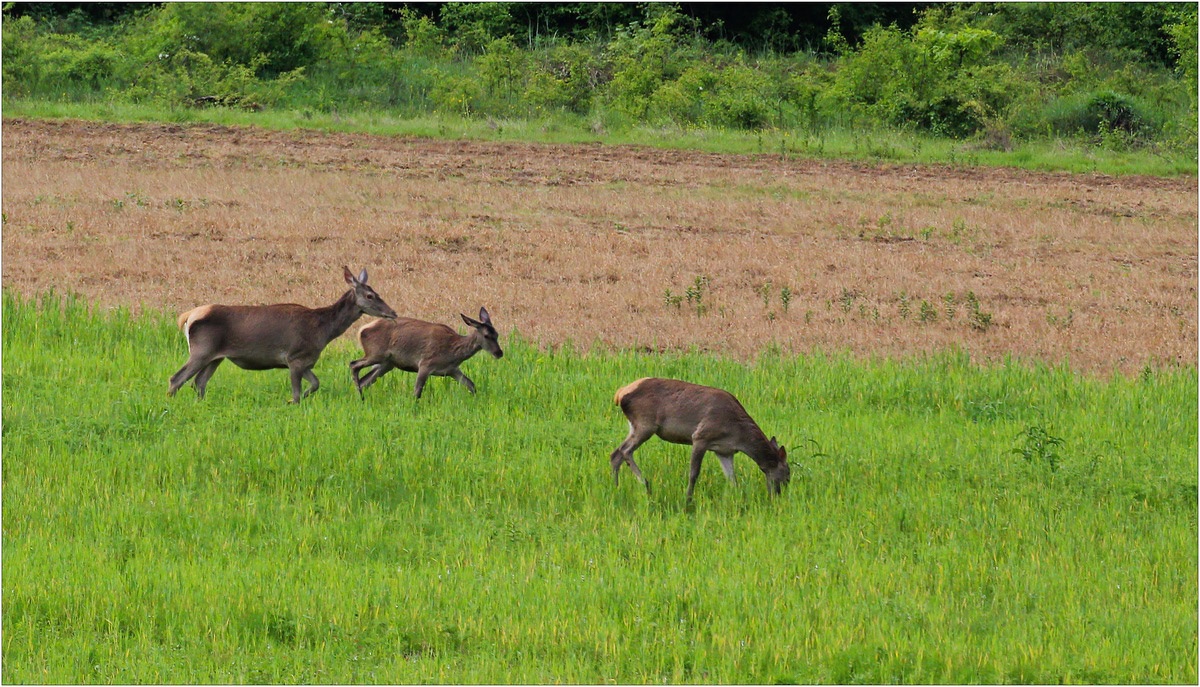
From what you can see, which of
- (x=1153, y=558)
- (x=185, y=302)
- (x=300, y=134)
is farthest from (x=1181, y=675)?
(x=300, y=134)

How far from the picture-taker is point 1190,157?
99.3 feet

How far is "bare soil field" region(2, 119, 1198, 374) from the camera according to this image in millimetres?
16375

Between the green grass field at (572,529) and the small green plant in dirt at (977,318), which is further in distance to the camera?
the small green plant in dirt at (977,318)

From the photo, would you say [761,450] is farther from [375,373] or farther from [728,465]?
[375,373]

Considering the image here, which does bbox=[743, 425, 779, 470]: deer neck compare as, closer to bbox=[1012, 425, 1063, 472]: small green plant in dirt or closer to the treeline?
bbox=[1012, 425, 1063, 472]: small green plant in dirt

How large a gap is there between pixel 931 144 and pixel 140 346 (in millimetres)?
21947

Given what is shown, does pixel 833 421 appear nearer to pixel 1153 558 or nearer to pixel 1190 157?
pixel 1153 558

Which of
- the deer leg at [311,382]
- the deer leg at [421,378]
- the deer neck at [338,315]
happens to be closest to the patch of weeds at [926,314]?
the deer leg at [421,378]

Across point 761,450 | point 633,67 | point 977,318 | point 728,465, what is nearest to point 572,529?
point 728,465

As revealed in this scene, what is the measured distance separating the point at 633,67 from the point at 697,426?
86.6ft

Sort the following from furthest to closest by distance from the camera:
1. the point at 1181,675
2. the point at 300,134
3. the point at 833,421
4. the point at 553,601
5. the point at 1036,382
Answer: the point at 300,134, the point at 1036,382, the point at 833,421, the point at 553,601, the point at 1181,675

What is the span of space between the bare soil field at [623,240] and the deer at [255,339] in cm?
351

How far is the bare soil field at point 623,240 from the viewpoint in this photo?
53.7 ft

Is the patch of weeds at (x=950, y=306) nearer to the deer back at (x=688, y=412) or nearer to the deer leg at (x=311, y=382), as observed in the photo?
the deer back at (x=688, y=412)
